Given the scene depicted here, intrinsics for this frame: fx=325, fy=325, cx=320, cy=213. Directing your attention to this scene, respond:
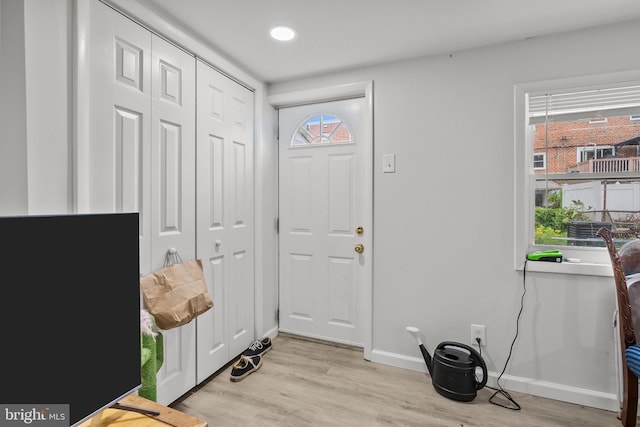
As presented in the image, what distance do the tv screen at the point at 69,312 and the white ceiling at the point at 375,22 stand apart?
4.74 feet

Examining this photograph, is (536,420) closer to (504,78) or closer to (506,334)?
(506,334)

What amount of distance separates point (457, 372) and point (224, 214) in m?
1.84

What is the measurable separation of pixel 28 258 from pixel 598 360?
2.72 m

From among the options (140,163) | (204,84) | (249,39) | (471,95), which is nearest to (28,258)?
(140,163)

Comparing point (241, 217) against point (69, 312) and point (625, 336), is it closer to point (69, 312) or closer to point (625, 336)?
point (69, 312)

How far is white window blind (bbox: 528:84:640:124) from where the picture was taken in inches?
77.5

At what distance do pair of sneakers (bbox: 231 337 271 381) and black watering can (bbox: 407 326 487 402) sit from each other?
1231mm

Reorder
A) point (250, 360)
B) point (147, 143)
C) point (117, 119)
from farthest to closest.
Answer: point (250, 360) < point (147, 143) < point (117, 119)

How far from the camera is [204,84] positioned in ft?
7.01

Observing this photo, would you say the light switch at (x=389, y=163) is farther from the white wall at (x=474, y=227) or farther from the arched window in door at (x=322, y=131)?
the arched window in door at (x=322, y=131)

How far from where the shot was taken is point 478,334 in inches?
86.6

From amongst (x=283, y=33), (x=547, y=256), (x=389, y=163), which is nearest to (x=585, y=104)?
(x=547, y=256)

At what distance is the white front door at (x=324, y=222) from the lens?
269cm

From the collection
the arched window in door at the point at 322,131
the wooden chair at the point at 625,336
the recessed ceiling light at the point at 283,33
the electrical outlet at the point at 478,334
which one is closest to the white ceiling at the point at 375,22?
the recessed ceiling light at the point at 283,33
